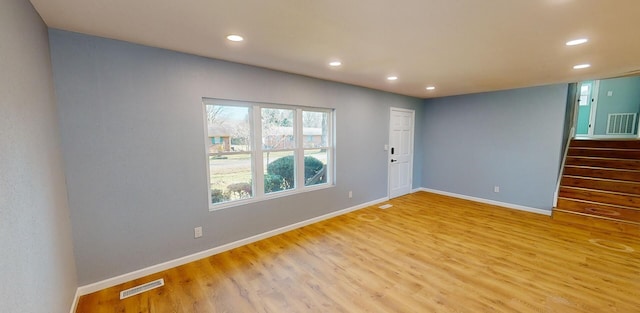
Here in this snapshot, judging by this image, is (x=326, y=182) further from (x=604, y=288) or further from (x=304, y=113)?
(x=604, y=288)

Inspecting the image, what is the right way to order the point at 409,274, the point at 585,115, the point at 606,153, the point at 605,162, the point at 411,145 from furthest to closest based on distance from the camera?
the point at 585,115, the point at 411,145, the point at 606,153, the point at 605,162, the point at 409,274

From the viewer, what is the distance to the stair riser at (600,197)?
3830mm

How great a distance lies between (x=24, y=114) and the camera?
4.60 feet

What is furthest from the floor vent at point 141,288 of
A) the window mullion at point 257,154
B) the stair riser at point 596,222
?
the stair riser at point 596,222

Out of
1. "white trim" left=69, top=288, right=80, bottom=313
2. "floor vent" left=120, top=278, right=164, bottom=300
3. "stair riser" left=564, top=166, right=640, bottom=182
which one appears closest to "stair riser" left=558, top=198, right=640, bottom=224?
"stair riser" left=564, top=166, right=640, bottom=182

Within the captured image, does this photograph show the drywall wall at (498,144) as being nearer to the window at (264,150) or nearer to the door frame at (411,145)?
the door frame at (411,145)

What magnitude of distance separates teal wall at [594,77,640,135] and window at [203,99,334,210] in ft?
26.6

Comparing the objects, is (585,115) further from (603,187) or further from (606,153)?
(603,187)

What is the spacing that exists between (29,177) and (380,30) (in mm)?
2542

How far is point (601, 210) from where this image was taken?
3926 millimetres

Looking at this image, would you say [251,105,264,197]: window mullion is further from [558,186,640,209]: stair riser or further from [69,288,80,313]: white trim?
[558,186,640,209]: stair riser

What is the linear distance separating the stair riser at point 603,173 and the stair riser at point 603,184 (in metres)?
0.15

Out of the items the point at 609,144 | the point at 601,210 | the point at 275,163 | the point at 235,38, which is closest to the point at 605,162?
the point at 609,144

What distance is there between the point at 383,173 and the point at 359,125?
4.22 ft
